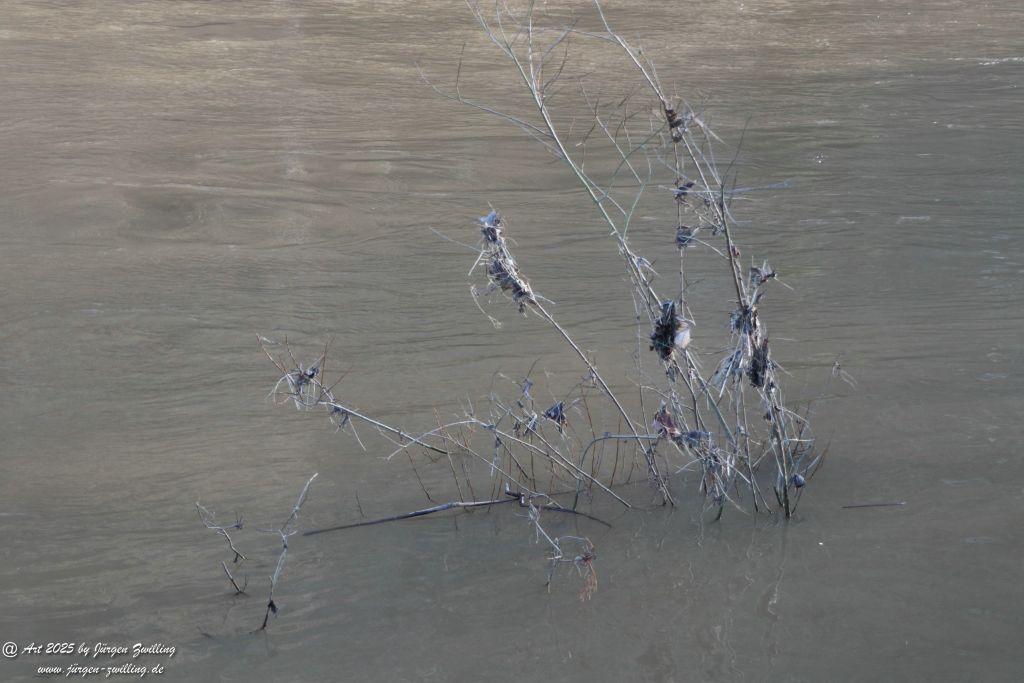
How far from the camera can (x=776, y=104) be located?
11.4 m

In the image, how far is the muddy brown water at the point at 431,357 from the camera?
380 cm

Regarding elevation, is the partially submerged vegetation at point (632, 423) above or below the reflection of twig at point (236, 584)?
above

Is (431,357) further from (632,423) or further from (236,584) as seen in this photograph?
(236,584)

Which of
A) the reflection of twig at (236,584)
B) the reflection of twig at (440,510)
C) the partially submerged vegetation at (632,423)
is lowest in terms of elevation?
the reflection of twig at (236,584)

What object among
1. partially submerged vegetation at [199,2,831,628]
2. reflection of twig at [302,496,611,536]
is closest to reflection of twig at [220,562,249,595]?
partially submerged vegetation at [199,2,831,628]

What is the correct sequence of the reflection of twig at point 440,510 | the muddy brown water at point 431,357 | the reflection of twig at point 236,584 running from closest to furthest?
the muddy brown water at point 431,357 < the reflection of twig at point 236,584 < the reflection of twig at point 440,510

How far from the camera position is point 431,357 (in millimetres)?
6145

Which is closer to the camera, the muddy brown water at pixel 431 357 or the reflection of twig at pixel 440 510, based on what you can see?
the muddy brown water at pixel 431 357

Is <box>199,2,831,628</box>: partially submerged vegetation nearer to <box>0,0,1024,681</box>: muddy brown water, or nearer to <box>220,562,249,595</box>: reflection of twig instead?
<box>220,562,249,595</box>: reflection of twig

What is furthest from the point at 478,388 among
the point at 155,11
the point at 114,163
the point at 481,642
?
the point at 155,11

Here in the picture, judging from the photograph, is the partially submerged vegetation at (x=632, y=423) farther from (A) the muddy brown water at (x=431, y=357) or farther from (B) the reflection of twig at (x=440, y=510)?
(A) the muddy brown water at (x=431, y=357)

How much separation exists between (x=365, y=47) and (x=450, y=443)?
389 inches

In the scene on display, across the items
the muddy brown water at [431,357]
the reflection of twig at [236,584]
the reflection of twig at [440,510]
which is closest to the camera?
the muddy brown water at [431,357]

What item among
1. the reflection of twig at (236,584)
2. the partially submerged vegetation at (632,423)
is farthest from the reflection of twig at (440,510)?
the reflection of twig at (236,584)
